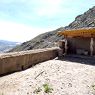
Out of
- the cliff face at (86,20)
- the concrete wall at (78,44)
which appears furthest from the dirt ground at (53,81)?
the cliff face at (86,20)

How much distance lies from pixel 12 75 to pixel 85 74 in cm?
396

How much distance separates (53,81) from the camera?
1186cm

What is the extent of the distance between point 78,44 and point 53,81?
834 centimetres

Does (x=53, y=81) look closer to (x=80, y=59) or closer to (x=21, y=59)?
(x=21, y=59)

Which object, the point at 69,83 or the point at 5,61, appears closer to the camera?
the point at 69,83

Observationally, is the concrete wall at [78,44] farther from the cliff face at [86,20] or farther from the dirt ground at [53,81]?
the cliff face at [86,20]

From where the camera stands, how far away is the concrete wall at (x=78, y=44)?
18.9 m

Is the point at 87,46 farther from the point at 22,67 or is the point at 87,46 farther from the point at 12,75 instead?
the point at 12,75

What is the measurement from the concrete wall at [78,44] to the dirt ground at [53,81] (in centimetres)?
431

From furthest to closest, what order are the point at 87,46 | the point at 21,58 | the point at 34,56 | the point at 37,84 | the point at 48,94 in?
the point at 87,46 < the point at 34,56 < the point at 21,58 < the point at 37,84 < the point at 48,94

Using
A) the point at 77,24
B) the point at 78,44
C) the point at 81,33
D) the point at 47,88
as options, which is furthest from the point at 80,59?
the point at 77,24

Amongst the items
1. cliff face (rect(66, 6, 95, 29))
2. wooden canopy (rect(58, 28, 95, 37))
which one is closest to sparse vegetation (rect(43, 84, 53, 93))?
wooden canopy (rect(58, 28, 95, 37))

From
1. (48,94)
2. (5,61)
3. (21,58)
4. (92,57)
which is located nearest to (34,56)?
(21,58)

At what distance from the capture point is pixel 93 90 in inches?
425
